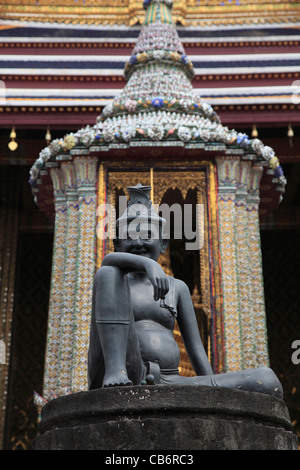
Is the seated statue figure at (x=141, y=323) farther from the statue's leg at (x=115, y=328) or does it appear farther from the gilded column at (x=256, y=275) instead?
the gilded column at (x=256, y=275)

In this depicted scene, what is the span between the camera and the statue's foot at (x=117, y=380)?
3.06m

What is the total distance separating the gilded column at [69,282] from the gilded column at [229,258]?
128cm

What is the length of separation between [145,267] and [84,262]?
9.59 feet

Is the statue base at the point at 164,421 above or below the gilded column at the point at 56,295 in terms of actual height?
below

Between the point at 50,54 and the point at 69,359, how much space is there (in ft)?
17.6

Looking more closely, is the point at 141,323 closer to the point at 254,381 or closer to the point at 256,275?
the point at 254,381

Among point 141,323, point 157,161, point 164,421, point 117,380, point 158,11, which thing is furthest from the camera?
point 158,11

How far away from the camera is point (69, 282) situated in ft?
20.1

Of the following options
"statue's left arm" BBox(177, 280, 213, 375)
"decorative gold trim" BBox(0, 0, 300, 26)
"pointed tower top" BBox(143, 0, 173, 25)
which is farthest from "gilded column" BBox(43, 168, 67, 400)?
"decorative gold trim" BBox(0, 0, 300, 26)

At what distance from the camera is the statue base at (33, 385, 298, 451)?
267 centimetres

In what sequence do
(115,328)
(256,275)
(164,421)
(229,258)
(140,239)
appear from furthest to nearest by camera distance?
1. (256,275)
2. (229,258)
3. (140,239)
4. (115,328)
5. (164,421)

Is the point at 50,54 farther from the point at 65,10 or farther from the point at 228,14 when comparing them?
the point at 228,14

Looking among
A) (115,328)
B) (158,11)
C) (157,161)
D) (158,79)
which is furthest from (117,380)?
(158,11)

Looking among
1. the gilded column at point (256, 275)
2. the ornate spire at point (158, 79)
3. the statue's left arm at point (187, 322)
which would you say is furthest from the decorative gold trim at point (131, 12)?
the statue's left arm at point (187, 322)
